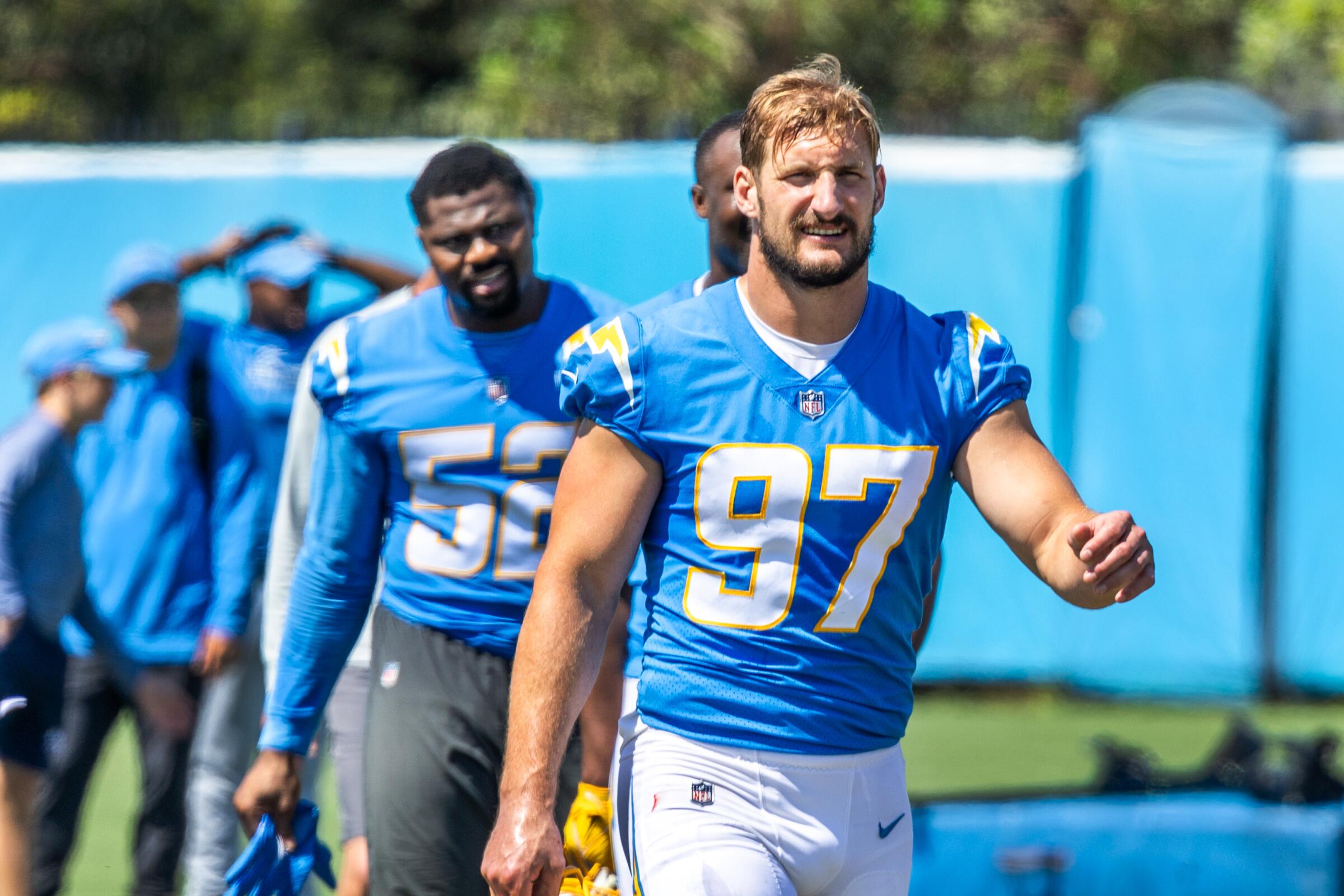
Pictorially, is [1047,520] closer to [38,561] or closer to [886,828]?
[886,828]

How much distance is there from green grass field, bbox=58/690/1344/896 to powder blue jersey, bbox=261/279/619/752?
7.99ft

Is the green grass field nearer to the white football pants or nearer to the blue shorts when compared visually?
the blue shorts

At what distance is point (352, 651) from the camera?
12.9 ft

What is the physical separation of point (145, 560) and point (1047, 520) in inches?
141

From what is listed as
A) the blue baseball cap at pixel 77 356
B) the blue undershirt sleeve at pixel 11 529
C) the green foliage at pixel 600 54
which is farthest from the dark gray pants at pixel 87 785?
the green foliage at pixel 600 54

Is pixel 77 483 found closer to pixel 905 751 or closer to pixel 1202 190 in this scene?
pixel 905 751

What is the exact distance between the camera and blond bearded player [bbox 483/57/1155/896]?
8.63ft

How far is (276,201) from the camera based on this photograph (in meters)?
9.32

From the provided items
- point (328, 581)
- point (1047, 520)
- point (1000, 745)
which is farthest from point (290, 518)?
point (1000, 745)

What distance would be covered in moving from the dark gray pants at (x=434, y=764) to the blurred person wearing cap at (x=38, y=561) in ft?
5.46

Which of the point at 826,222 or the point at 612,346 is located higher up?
the point at 826,222

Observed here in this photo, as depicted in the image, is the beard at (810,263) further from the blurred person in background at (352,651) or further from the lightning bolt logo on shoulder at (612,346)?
the blurred person in background at (352,651)

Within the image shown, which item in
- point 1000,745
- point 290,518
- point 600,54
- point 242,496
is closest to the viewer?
point 290,518

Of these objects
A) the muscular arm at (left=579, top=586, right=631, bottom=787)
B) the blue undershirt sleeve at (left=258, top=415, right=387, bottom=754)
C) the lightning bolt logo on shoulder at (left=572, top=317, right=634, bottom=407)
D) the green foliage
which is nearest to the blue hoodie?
the blue undershirt sleeve at (left=258, top=415, right=387, bottom=754)
